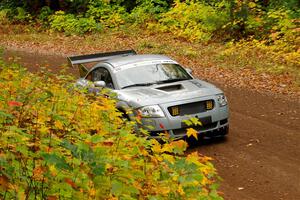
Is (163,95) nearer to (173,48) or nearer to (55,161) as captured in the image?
(55,161)

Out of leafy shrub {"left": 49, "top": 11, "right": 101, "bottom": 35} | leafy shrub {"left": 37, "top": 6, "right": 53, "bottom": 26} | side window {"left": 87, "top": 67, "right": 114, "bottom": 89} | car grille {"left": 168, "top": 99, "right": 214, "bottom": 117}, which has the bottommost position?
car grille {"left": 168, "top": 99, "right": 214, "bottom": 117}

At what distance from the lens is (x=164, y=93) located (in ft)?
28.6

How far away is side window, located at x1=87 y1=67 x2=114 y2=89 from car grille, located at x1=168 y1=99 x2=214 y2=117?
1698 mm

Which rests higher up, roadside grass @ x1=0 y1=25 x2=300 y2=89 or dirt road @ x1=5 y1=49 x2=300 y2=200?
roadside grass @ x1=0 y1=25 x2=300 y2=89

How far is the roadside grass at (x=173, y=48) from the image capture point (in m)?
16.3

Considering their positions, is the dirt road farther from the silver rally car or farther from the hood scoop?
the hood scoop

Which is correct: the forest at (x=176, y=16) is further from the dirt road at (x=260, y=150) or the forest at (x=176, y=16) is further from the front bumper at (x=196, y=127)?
the front bumper at (x=196, y=127)

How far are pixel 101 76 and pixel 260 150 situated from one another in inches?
150

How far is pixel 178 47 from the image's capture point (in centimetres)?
2097

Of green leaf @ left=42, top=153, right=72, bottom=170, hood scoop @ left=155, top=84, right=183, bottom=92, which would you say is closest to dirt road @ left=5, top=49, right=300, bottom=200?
hood scoop @ left=155, top=84, right=183, bottom=92

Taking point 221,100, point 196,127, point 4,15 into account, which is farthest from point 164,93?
point 4,15

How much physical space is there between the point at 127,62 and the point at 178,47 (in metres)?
11.4

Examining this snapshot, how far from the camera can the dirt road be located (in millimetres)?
6977

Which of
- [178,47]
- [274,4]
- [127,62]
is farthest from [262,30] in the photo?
[127,62]
